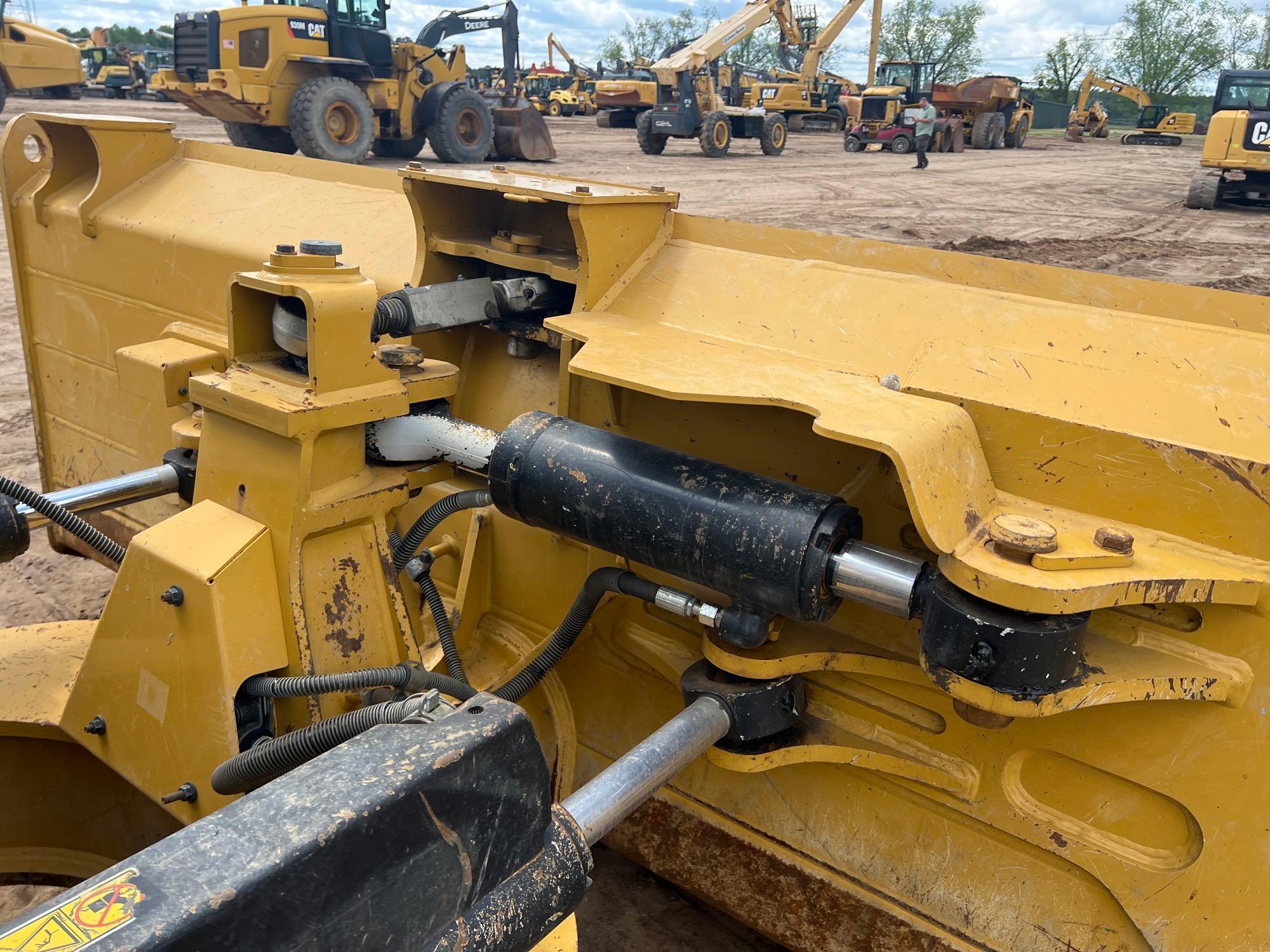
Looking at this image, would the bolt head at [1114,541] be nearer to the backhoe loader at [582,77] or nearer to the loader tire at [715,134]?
the loader tire at [715,134]

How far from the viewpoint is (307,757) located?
1.52 meters

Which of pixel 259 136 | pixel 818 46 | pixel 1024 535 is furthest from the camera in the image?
pixel 818 46

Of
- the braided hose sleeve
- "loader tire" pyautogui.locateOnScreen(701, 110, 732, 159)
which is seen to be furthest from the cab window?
the braided hose sleeve

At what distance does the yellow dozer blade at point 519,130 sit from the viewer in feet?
50.3

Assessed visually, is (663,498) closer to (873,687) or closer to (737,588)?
(737,588)

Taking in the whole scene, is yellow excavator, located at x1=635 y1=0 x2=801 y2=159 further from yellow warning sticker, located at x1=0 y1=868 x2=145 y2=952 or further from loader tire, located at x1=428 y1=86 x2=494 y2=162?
yellow warning sticker, located at x1=0 y1=868 x2=145 y2=952

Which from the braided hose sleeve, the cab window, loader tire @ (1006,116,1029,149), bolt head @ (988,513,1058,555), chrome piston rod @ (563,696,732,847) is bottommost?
the braided hose sleeve

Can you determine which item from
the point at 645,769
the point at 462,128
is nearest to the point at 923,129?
the point at 462,128

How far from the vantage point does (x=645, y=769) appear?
56.4 inches

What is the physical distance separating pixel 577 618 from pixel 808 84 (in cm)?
2538

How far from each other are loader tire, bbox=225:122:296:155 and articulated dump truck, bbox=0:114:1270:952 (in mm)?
12876

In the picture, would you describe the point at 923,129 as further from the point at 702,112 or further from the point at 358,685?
the point at 358,685

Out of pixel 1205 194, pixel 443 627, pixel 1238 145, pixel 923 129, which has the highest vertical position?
pixel 923 129

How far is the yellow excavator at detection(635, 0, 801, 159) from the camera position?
1886 centimetres
